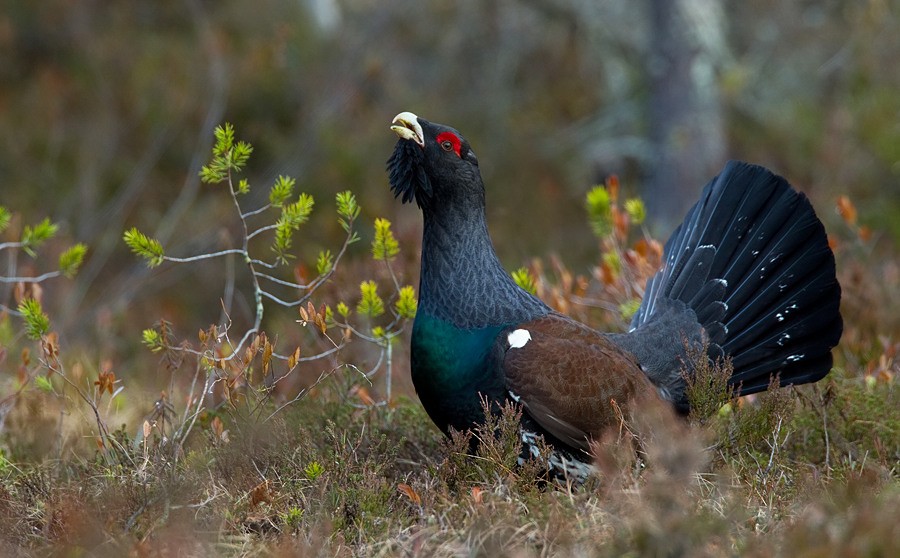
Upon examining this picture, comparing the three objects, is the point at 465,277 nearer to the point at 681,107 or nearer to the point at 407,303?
the point at 407,303

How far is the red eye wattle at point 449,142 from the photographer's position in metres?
4.38

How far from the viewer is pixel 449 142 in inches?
173

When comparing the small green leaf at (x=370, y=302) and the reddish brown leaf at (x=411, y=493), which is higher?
the small green leaf at (x=370, y=302)

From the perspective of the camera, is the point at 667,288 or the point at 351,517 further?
the point at 667,288

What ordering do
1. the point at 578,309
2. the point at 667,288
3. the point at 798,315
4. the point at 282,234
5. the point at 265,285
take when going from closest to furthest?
the point at 282,234 < the point at 798,315 < the point at 667,288 < the point at 578,309 < the point at 265,285

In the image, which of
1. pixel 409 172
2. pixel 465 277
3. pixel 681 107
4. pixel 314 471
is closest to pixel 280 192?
pixel 409 172

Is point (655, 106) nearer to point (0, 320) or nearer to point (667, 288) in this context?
point (667, 288)

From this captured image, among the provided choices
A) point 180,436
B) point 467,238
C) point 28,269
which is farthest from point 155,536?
point 28,269

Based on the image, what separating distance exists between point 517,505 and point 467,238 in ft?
4.05

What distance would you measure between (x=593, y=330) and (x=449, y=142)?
1000mm

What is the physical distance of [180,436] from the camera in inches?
175

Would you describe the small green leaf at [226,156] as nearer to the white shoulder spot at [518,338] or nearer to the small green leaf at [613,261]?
the white shoulder spot at [518,338]

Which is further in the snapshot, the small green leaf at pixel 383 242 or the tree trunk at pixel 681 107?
the tree trunk at pixel 681 107

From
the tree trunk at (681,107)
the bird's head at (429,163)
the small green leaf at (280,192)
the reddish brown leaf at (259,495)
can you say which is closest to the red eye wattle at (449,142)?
the bird's head at (429,163)
